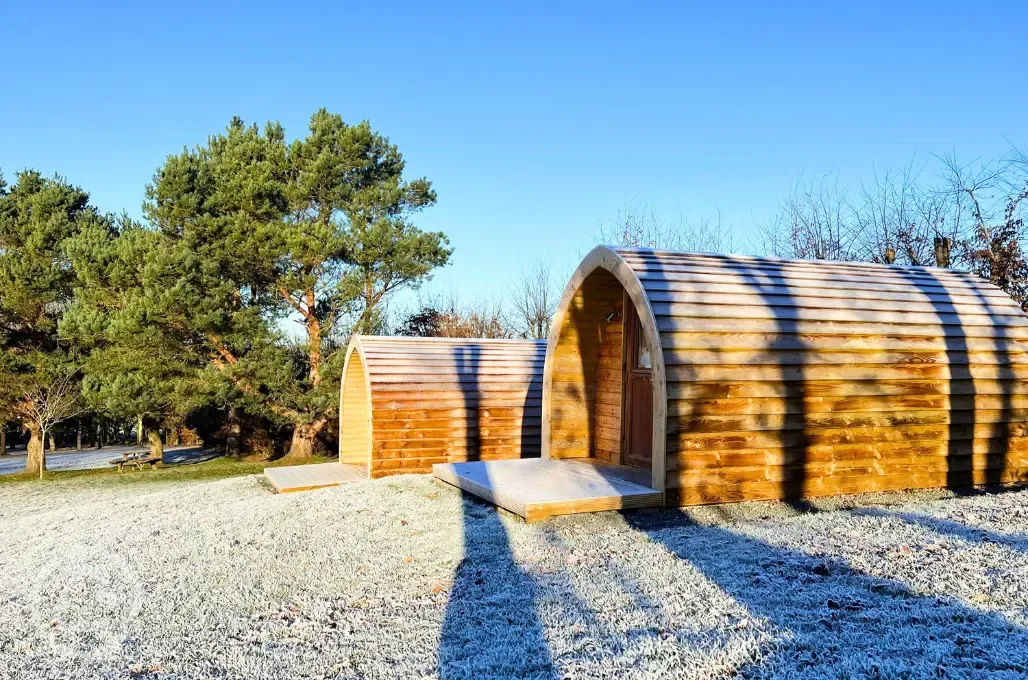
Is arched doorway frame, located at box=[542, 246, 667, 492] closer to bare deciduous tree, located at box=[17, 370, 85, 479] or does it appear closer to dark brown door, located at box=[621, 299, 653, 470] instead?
dark brown door, located at box=[621, 299, 653, 470]

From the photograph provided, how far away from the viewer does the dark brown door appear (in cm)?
820

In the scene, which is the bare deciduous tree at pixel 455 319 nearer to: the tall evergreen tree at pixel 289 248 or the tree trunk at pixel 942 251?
the tall evergreen tree at pixel 289 248

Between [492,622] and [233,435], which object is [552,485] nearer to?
[492,622]

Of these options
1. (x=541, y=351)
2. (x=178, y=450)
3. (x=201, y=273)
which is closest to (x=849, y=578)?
(x=541, y=351)

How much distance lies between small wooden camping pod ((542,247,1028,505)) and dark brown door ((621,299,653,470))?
5cm

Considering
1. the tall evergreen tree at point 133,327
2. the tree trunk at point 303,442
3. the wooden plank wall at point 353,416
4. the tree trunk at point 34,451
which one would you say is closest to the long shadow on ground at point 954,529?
the wooden plank wall at point 353,416

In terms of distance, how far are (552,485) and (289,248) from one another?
15675 mm

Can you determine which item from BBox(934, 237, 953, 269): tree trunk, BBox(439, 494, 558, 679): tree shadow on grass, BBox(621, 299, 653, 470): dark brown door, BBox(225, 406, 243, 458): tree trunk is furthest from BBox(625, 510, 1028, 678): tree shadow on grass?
BBox(225, 406, 243, 458): tree trunk

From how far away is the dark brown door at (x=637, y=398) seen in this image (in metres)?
8.20

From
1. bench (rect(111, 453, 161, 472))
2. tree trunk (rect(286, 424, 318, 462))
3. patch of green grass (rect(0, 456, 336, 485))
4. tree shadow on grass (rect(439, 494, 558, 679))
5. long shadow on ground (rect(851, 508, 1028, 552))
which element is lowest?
patch of green grass (rect(0, 456, 336, 485))

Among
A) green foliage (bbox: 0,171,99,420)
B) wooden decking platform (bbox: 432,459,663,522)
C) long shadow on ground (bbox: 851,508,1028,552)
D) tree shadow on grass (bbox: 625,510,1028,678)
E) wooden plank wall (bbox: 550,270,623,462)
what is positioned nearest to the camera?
tree shadow on grass (bbox: 625,510,1028,678)

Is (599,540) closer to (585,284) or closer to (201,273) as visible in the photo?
(585,284)

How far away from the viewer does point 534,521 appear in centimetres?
619

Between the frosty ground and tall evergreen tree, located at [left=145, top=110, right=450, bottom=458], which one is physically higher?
tall evergreen tree, located at [left=145, top=110, right=450, bottom=458]
